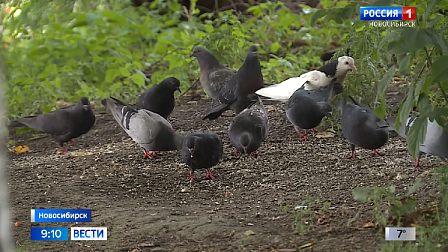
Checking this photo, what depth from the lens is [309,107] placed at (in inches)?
111

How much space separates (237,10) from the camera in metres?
5.68

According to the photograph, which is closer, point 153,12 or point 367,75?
point 367,75

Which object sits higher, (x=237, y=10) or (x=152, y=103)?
(x=237, y=10)

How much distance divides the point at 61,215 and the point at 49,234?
0.21 meters

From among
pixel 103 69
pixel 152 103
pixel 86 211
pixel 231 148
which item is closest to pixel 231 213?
pixel 86 211

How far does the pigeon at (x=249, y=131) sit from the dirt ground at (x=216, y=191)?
0.19 feet

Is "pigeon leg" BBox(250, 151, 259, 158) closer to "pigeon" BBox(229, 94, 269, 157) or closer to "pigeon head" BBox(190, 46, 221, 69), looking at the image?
"pigeon" BBox(229, 94, 269, 157)

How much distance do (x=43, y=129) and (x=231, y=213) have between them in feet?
5.17

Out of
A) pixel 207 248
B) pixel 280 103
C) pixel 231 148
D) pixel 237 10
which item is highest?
pixel 237 10

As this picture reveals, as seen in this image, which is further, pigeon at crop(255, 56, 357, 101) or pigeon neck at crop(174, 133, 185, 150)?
pigeon at crop(255, 56, 357, 101)

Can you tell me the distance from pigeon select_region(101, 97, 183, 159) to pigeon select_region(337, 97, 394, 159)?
2.32 feet

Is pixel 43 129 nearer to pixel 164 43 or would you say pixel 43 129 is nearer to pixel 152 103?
pixel 152 103

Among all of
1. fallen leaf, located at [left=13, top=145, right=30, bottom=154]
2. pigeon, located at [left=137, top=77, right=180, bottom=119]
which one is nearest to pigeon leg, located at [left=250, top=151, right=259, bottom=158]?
pigeon, located at [left=137, top=77, right=180, bottom=119]

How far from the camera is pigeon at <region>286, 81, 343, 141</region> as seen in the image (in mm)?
2824
